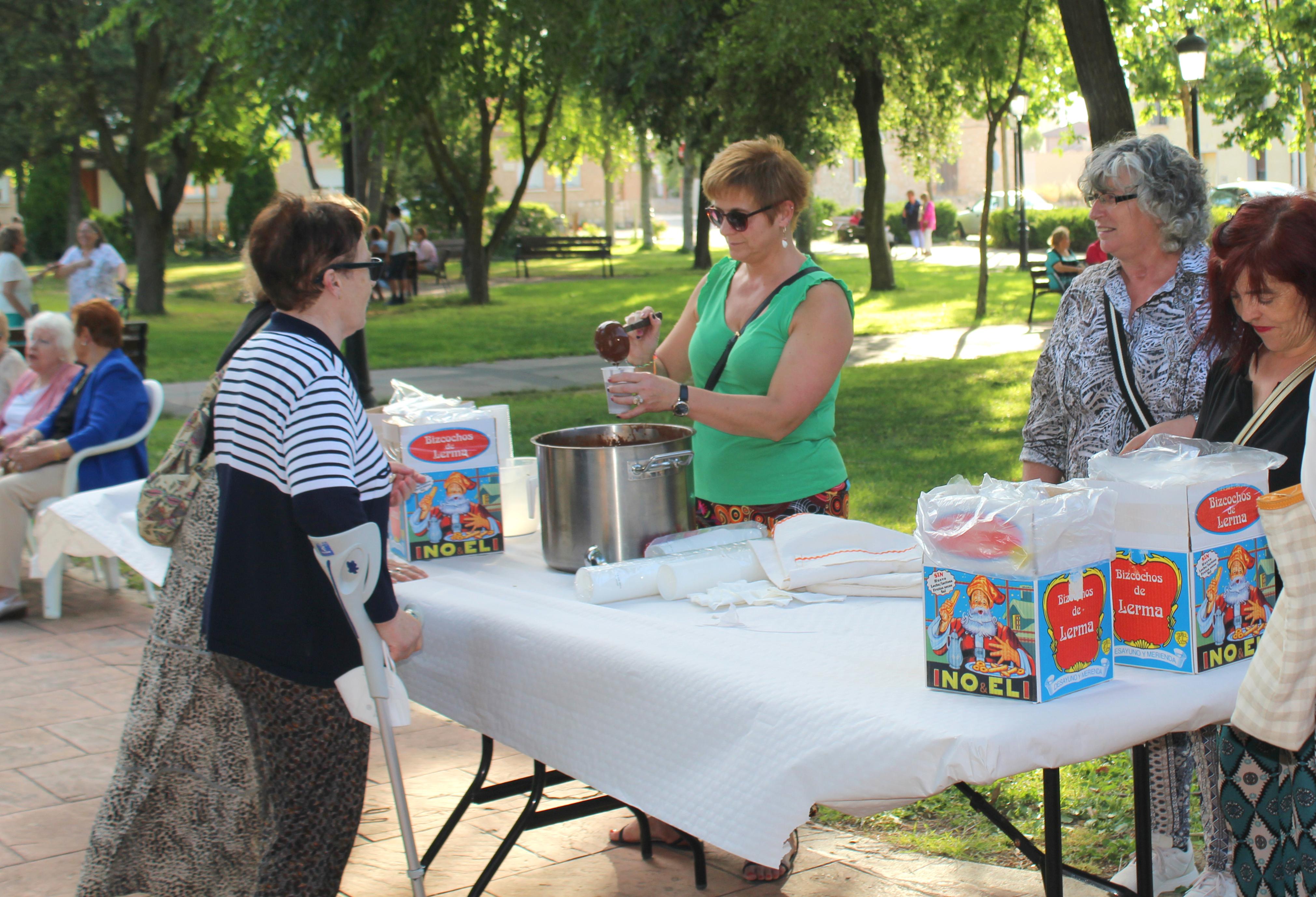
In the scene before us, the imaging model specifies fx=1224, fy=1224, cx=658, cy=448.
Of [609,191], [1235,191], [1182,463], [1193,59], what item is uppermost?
[609,191]

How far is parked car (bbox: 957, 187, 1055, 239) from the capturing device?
39750mm

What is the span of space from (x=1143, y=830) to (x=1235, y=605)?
2.07ft

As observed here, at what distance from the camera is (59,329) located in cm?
626

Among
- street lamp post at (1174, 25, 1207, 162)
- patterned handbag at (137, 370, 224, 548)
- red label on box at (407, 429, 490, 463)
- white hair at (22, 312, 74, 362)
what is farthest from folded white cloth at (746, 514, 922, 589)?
street lamp post at (1174, 25, 1207, 162)

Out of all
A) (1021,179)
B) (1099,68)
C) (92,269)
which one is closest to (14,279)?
(92,269)

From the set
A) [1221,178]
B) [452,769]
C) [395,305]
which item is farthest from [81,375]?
[1221,178]

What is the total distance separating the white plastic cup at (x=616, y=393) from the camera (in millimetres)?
2746

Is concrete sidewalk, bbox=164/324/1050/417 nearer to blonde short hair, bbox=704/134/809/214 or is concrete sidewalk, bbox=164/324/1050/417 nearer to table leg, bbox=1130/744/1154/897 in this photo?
blonde short hair, bbox=704/134/809/214

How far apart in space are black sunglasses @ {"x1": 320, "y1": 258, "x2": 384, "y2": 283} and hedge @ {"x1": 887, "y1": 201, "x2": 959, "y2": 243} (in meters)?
39.3

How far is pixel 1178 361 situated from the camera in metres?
2.96

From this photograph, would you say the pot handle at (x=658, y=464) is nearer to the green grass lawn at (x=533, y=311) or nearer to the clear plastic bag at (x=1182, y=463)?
the clear plastic bag at (x=1182, y=463)

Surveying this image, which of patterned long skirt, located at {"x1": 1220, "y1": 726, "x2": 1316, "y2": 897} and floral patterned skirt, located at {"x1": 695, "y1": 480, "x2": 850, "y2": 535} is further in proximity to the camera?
floral patterned skirt, located at {"x1": 695, "y1": 480, "x2": 850, "y2": 535}

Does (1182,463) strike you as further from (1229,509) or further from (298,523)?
(298,523)

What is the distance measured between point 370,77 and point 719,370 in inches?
321
